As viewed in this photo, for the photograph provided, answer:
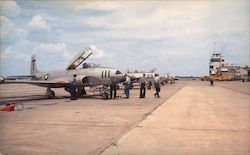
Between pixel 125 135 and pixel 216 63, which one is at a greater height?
pixel 216 63

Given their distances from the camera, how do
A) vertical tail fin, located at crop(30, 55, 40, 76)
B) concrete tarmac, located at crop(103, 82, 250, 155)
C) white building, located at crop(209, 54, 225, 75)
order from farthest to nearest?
white building, located at crop(209, 54, 225, 75) < vertical tail fin, located at crop(30, 55, 40, 76) < concrete tarmac, located at crop(103, 82, 250, 155)

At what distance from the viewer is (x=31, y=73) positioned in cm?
3011

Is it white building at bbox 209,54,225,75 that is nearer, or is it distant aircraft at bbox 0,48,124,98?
distant aircraft at bbox 0,48,124,98

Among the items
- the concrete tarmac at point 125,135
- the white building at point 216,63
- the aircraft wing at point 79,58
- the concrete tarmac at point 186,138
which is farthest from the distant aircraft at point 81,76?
the white building at point 216,63

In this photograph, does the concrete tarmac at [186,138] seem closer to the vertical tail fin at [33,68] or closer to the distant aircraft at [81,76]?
the distant aircraft at [81,76]

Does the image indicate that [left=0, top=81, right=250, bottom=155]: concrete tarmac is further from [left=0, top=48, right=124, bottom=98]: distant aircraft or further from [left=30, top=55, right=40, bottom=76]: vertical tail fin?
[left=30, top=55, right=40, bottom=76]: vertical tail fin

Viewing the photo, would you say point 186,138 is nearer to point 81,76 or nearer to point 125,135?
point 125,135

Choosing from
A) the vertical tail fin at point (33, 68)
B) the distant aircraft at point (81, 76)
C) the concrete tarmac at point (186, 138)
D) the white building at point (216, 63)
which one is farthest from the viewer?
the white building at point (216, 63)

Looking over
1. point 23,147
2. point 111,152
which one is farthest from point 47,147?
Answer: point 111,152

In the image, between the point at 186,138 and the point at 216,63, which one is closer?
the point at 186,138

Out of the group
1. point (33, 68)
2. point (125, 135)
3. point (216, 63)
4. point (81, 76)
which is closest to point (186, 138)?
point (125, 135)

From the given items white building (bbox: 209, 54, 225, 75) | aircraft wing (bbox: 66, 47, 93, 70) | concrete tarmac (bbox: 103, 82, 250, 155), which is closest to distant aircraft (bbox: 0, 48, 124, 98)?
aircraft wing (bbox: 66, 47, 93, 70)

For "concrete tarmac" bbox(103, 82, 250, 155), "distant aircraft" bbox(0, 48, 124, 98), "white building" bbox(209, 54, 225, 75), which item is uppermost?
"white building" bbox(209, 54, 225, 75)

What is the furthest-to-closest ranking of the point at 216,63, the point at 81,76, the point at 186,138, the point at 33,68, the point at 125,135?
the point at 216,63
the point at 33,68
the point at 81,76
the point at 125,135
the point at 186,138
